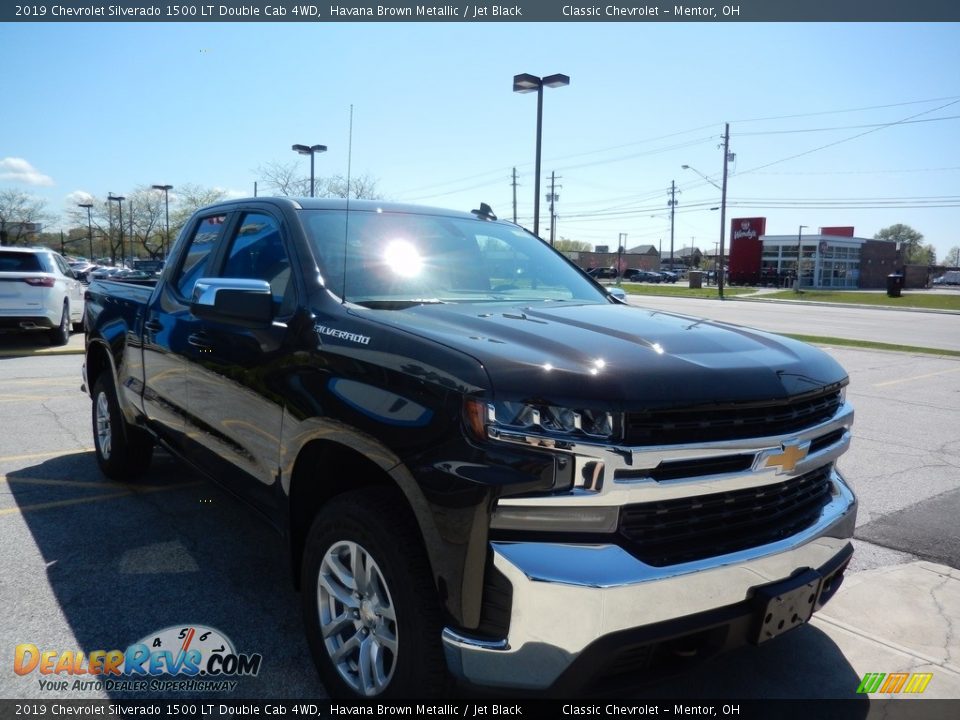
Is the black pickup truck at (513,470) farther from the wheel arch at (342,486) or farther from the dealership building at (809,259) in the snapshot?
the dealership building at (809,259)

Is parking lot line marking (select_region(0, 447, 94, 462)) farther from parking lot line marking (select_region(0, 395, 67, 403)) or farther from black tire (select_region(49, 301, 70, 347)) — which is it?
black tire (select_region(49, 301, 70, 347))

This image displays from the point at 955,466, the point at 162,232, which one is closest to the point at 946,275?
the point at 162,232

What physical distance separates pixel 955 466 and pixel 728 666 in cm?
421

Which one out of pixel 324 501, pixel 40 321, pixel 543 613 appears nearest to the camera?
pixel 543 613

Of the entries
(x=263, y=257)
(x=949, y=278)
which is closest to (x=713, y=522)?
(x=263, y=257)

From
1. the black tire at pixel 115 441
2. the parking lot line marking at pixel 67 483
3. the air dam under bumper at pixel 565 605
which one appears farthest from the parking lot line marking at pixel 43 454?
the air dam under bumper at pixel 565 605

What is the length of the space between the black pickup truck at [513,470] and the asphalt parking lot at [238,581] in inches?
20.1

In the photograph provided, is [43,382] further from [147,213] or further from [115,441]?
[147,213]

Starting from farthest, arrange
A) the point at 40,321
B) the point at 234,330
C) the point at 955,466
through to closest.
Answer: the point at 40,321
the point at 955,466
the point at 234,330

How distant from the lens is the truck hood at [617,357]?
2104 millimetres

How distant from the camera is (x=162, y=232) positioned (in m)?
71.4

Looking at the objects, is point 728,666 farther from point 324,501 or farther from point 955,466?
point 955,466

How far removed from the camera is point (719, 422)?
7.29ft

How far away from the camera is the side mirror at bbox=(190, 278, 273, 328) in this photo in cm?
288
